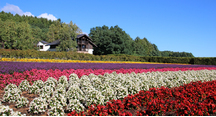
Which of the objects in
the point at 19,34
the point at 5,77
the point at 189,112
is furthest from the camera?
the point at 19,34

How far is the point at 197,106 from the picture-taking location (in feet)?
14.8

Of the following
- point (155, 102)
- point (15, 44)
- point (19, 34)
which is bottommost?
point (155, 102)

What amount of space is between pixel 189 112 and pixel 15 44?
38297 mm

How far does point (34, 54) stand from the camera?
2288 centimetres

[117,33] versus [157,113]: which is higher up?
[117,33]

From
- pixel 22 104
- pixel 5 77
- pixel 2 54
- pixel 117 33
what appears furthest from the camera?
pixel 117 33

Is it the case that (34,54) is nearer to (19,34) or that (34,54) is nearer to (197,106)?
(19,34)

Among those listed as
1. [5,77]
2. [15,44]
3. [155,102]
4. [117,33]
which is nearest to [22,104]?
[5,77]

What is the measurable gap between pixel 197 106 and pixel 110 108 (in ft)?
8.21

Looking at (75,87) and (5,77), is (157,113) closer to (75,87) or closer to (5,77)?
(75,87)

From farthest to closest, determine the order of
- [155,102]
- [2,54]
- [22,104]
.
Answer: [2,54]
[22,104]
[155,102]

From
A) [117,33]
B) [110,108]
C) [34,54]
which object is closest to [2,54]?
[34,54]

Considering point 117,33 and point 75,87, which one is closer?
point 75,87

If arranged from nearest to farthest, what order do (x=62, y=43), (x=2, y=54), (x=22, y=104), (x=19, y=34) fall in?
(x=22, y=104) < (x=2, y=54) < (x=62, y=43) < (x=19, y=34)
